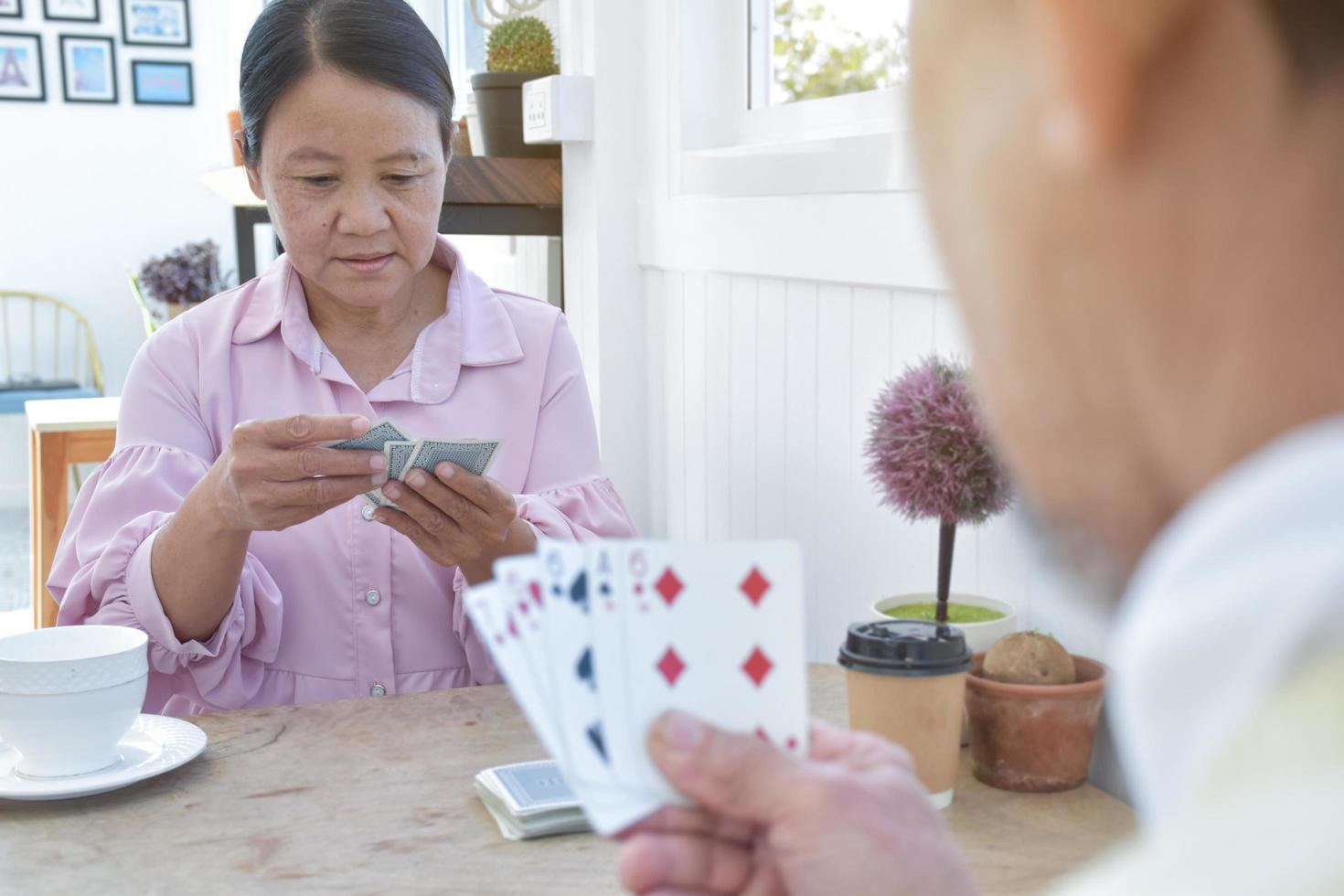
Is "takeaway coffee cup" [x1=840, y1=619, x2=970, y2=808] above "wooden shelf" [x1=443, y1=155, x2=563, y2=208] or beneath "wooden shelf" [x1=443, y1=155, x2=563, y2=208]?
beneath

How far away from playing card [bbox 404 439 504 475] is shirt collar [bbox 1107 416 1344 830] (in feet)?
3.98

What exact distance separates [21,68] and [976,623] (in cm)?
735

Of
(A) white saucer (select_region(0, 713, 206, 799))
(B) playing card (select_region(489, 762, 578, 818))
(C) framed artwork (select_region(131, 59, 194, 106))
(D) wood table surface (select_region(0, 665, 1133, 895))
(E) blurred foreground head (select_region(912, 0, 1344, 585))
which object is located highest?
(C) framed artwork (select_region(131, 59, 194, 106))

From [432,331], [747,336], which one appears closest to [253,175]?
[432,331]

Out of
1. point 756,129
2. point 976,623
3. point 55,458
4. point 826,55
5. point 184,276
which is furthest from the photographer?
point 184,276

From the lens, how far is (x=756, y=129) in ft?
8.11

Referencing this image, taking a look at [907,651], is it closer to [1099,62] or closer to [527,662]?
[527,662]

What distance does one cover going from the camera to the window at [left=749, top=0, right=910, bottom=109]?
81.7 inches

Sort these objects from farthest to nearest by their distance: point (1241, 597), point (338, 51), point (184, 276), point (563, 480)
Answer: point (184, 276) → point (563, 480) → point (338, 51) → point (1241, 597)

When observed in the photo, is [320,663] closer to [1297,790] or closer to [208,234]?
[1297,790]

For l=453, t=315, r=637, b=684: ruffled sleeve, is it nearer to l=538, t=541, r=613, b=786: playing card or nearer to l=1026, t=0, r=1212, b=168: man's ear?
l=538, t=541, r=613, b=786: playing card

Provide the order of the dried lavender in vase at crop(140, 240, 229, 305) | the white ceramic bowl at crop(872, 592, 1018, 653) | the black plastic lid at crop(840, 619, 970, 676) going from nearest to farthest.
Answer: the black plastic lid at crop(840, 619, 970, 676) → the white ceramic bowl at crop(872, 592, 1018, 653) → the dried lavender in vase at crop(140, 240, 229, 305)

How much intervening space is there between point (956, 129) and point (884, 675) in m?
0.82

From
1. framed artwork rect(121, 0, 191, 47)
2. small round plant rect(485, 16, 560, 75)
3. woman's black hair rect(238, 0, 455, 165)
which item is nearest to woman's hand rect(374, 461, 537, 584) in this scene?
woman's black hair rect(238, 0, 455, 165)
